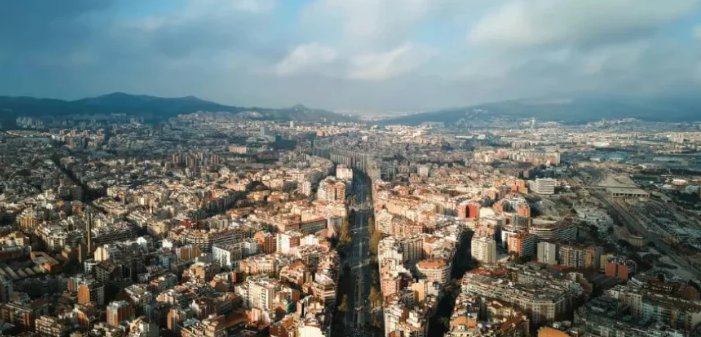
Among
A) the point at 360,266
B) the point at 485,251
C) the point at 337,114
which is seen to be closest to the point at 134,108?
the point at 337,114

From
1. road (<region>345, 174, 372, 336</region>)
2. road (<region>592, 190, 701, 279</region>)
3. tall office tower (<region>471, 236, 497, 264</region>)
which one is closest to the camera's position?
road (<region>345, 174, 372, 336</region>)

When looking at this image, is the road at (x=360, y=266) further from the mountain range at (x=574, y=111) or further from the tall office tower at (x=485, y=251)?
the mountain range at (x=574, y=111)

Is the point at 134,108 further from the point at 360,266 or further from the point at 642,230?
the point at 642,230

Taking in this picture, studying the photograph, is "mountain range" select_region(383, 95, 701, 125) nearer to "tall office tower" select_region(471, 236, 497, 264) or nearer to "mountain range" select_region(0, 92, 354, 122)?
"mountain range" select_region(0, 92, 354, 122)

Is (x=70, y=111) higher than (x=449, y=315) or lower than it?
higher

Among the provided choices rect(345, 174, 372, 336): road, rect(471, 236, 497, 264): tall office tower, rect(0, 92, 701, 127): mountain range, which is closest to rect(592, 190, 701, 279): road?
rect(471, 236, 497, 264): tall office tower

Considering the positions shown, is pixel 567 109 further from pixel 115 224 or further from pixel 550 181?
pixel 115 224

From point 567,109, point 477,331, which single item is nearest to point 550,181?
point 477,331
